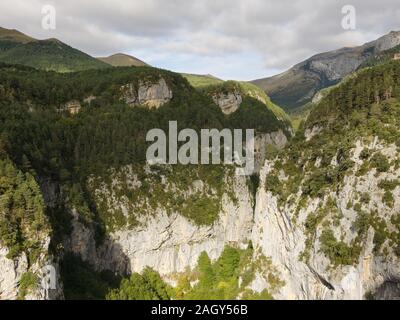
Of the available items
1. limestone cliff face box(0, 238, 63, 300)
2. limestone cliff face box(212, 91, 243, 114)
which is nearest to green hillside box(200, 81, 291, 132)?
limestone cliff face box(212, 91, 243, 114)

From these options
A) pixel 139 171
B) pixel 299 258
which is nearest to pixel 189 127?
pixel 139 171

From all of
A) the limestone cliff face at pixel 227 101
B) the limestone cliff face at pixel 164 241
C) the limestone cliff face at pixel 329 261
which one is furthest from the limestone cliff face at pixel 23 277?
the limestone cliff face at pixel 227 101

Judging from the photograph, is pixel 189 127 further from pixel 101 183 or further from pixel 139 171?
pixel 101 183

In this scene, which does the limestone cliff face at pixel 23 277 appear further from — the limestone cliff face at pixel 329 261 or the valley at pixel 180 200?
the limestone cliff face at pixel 329 261

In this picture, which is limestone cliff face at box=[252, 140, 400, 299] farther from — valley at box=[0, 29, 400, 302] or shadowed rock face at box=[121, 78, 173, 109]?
shadowed rock face at box=[121, 78, 173, 109]

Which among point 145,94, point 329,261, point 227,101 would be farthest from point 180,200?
point 227,101
